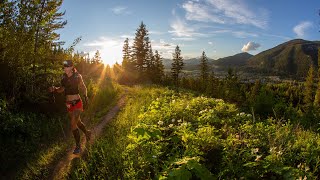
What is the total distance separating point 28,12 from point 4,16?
1.00 m

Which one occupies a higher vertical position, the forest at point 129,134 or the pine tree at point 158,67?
the pine tree at point 158,67

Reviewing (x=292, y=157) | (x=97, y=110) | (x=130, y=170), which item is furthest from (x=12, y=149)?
(x=292, y=157)

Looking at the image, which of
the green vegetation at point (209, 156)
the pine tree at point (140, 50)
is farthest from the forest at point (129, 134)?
the pine tree at point (140, 50)

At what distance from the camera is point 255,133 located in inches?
257

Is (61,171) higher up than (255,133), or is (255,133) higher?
(255,133)

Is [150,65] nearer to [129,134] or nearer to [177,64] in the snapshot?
[177,64]

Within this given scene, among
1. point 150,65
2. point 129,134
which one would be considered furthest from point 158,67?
point 129,134

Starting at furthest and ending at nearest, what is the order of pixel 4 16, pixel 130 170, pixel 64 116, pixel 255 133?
1. pixel 64 116
2. pixel 4 16
3. pixel 255 133
4. pixel 130 170

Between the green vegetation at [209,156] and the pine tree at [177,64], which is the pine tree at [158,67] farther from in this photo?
the green vegetation at [209,156]

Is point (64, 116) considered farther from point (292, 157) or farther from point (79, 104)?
point (292, 157)

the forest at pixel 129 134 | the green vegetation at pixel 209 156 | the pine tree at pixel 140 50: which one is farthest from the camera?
the pine tree at pixel 140 50

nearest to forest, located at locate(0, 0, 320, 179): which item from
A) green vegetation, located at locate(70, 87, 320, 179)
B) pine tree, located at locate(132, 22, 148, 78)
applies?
green vegetation, located at locate(70, 87, 320, 179)

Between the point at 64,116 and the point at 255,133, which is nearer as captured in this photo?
the point at 255,133

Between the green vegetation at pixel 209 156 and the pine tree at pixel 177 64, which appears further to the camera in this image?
the pine tree at pixel 177 64
